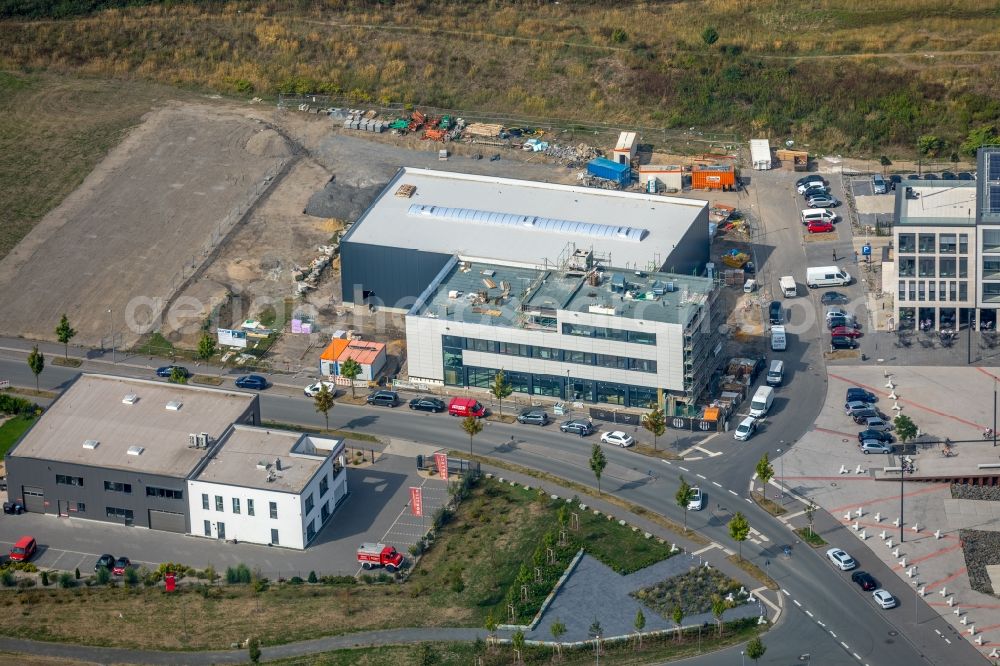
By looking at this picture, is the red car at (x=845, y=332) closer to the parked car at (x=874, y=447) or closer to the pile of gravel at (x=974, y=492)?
the parked car at (x=874, y=447)

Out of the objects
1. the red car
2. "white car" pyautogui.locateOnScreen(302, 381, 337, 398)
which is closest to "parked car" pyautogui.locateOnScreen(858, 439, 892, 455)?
the red car

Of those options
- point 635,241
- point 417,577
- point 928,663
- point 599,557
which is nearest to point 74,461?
point 417,577

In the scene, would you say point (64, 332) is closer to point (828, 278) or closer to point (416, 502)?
point (416, 502)

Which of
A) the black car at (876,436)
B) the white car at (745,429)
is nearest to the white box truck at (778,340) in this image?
the white car at (745,429)

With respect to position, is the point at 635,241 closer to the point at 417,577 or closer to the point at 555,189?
the point at 555,189

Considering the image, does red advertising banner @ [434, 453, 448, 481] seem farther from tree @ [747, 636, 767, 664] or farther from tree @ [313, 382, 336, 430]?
tree @ [747, 636, 767, 664]
